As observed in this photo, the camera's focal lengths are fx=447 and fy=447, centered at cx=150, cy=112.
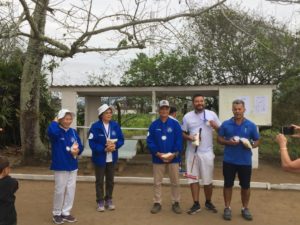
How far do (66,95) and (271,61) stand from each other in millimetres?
7323

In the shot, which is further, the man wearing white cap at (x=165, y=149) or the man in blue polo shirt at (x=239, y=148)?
the man wearing white cap at (x=165, y=149)

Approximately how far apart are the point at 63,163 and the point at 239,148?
8.43 feet

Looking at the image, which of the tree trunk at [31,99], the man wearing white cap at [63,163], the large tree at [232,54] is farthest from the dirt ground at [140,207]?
the large tree at [232,54]

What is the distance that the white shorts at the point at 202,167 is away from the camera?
23.0 ft

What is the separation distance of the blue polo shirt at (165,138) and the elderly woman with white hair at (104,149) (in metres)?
0.53

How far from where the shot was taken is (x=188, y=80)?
16844mm

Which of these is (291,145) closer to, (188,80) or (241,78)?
(241,78)

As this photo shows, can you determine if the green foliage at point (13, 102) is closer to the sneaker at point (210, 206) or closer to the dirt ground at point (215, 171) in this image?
the dirt ground at point (215, 171)

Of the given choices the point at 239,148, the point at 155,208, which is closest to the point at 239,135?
the point at 239,148

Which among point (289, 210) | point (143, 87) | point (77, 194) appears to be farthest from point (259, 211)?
point (143, 87)

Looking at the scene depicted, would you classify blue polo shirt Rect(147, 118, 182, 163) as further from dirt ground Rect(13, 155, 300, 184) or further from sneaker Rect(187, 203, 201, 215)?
dirt ground Rect(13, 155, 300, 184)

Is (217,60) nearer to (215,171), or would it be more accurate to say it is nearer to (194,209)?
(215,171)

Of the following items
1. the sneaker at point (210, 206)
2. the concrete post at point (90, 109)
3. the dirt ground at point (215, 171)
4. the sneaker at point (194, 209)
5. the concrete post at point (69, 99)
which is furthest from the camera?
the concrete post at point (90, 109)

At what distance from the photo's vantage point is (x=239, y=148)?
661cm
